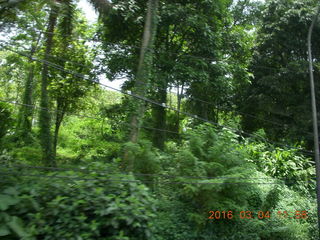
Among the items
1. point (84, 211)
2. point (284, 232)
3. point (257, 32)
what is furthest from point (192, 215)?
point (257, 32)

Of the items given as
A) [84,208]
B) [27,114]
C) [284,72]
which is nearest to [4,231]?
[84,208]

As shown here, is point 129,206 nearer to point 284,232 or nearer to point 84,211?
point 84,211

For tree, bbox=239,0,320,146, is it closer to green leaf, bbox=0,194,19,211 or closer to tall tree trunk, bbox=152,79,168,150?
tall tree trunk, bbox=152,79,168,150

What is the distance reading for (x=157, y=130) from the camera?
1395cm

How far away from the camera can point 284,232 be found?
7.89m

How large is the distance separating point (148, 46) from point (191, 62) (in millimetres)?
4840

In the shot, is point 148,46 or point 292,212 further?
point 292,212

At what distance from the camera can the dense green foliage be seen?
503 cm

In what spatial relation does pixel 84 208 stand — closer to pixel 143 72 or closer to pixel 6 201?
pixel 6 201
